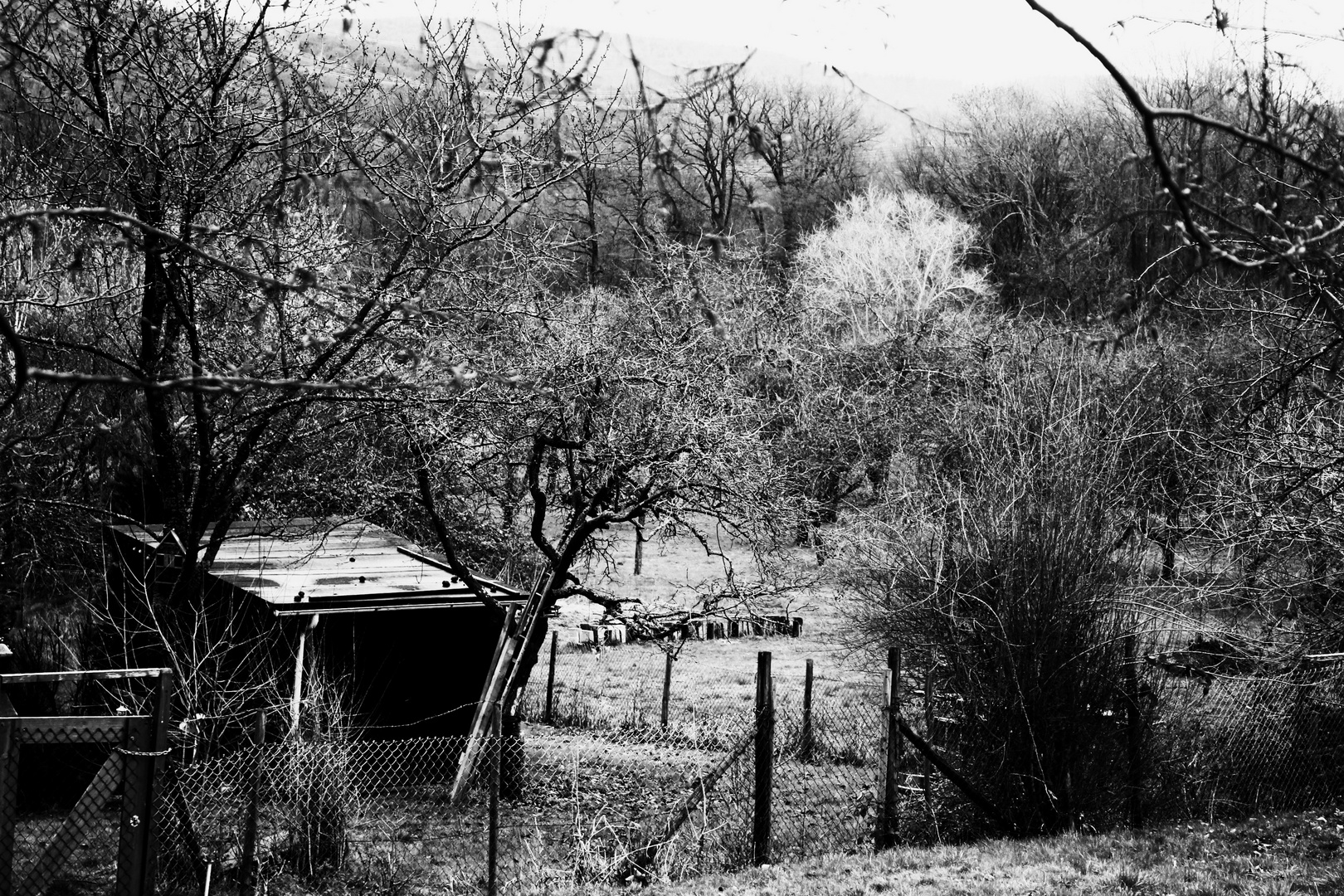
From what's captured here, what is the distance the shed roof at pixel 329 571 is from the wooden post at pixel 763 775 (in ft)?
16.1

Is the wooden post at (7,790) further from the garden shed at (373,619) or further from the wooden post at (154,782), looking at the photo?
the garden shed at (373,619)

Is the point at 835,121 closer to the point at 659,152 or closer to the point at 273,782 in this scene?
the point at 273,782

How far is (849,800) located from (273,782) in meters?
5.54

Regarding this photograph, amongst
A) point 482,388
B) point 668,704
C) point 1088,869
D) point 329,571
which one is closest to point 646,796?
point 668,704

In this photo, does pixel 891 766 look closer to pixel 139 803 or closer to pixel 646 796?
pixel 646 796

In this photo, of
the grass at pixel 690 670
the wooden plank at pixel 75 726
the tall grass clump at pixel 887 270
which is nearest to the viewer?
the wooden plank at pixel 75 726

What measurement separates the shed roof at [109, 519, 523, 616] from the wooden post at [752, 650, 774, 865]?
4906 millimetres

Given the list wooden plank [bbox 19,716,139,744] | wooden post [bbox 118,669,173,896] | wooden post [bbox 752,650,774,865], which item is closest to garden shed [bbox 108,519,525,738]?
wooden post [bbox 752,650,774,865]

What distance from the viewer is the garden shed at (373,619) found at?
473 inches

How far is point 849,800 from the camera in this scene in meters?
11.6

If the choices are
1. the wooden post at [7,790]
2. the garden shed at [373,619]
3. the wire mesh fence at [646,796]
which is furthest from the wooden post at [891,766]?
the wooden post at [7,790]

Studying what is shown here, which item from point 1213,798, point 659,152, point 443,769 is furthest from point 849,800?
point 659,152

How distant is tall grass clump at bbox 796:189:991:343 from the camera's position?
34.9 meters

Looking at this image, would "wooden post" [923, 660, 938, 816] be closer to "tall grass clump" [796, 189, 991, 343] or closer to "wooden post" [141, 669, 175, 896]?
"wooden post" [141, 669, 175, 896]
